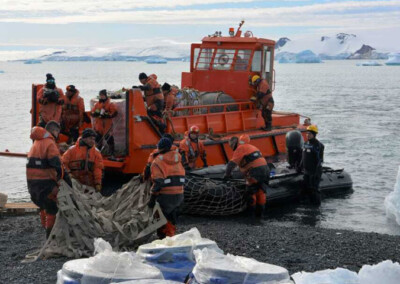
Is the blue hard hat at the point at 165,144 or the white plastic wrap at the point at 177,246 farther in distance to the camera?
the blue hard hat at the point at 165,144

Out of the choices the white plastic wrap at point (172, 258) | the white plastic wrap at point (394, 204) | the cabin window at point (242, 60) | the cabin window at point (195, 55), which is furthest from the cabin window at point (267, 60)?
the white plastic wrap at point (172, 258)

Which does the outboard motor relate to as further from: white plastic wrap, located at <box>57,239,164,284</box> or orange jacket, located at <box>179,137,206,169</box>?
white plastic wrap, located at <box>57,239,164,284</box>

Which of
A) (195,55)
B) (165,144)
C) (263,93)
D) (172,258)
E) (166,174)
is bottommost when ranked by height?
(166,174)

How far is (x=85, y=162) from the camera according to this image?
9.18 m

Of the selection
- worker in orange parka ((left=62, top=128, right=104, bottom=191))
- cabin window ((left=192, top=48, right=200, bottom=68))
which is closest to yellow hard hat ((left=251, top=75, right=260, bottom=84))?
cabin window ((left=192, top=48, right=200, bottom=68))

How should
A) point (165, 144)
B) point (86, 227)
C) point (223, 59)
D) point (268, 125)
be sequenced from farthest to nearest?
point (223, 59) < point (268, 125) < point (165, 144) < point (86, 227)

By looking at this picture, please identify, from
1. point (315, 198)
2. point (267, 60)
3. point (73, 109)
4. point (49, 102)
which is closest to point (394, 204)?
point (315, 198)

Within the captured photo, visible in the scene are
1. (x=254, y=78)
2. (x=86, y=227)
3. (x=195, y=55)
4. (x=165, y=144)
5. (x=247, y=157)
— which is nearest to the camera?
(x=86, y=227)

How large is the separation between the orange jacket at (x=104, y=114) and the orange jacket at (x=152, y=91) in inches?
25.3

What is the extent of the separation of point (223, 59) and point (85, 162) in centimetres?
650

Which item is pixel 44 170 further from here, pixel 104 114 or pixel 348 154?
pixel 348 154

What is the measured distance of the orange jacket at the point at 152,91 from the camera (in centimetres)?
1183

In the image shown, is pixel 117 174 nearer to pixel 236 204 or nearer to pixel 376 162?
pixel 236 204

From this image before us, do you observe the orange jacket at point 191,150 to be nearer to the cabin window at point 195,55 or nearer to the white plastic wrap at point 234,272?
the cabin window at point 195,55
